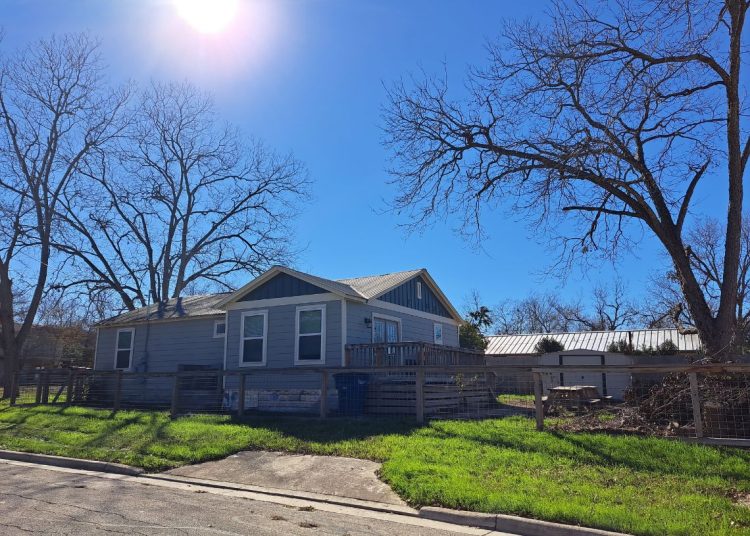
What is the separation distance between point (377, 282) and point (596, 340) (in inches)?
733

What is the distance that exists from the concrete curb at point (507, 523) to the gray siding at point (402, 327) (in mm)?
9289

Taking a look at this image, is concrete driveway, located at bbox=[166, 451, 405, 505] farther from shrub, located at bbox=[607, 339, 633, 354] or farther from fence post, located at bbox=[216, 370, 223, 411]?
shrub, located at bbox=[607, 339, 633, 354]

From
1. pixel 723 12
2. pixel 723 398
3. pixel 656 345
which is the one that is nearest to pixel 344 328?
pixel 723 398

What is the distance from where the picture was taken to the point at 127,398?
19750 mm

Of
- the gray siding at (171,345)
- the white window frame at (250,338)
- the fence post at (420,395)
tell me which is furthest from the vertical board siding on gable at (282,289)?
the fence post at (420,395)

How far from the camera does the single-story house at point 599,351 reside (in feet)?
84.3

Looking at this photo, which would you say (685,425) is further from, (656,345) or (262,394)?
(656,345)

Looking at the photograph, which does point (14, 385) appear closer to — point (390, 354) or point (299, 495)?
point (390, 354)

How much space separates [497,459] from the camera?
811cm

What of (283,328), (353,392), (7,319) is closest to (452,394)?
(353,392)

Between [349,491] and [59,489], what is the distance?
3.97m

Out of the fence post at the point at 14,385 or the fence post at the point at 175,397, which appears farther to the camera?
the fence post at the point at 14,385

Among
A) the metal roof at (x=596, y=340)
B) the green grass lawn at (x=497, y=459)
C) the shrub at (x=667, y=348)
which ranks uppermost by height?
the metal roof at (x=596, y=340)

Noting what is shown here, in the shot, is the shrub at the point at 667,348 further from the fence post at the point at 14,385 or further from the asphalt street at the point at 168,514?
the fence post at the point at 14,385
